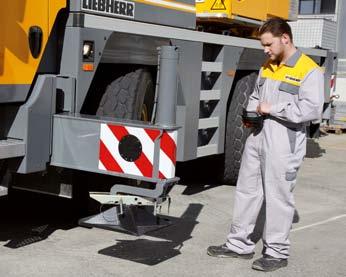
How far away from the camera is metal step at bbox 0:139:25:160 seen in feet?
13.8

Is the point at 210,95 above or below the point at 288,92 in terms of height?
below

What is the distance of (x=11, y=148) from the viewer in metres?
4.25

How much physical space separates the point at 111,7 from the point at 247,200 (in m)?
1.74

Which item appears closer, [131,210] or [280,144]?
[131,210]

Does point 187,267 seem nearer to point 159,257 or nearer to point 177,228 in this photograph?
point 159,257

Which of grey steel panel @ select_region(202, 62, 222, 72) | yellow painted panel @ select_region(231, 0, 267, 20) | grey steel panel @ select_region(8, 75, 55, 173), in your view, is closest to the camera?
grey steel panel @ select_region(8, 75, 55, 173)

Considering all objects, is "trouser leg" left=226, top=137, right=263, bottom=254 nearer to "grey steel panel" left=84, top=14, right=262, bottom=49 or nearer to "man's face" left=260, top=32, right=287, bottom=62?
"man's face" left=260, top=32, right=287, bottom=62

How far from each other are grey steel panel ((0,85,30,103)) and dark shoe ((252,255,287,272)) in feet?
6.29

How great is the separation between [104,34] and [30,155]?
3.28ft

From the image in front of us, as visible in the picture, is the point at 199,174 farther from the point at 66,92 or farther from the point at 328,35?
the point at 328,35

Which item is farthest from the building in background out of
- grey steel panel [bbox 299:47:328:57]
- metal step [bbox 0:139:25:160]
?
metal step [bbox 0:139:25:160]

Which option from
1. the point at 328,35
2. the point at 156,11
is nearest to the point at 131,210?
the point at 156,11

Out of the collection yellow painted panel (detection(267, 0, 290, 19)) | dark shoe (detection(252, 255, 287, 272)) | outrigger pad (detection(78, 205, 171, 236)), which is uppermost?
yellow painted panel (detection(267, 0, 290, 19))

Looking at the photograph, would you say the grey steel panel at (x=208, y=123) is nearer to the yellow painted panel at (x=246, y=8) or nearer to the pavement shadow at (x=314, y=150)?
the yellow painted panel at (x=246, y=8)
